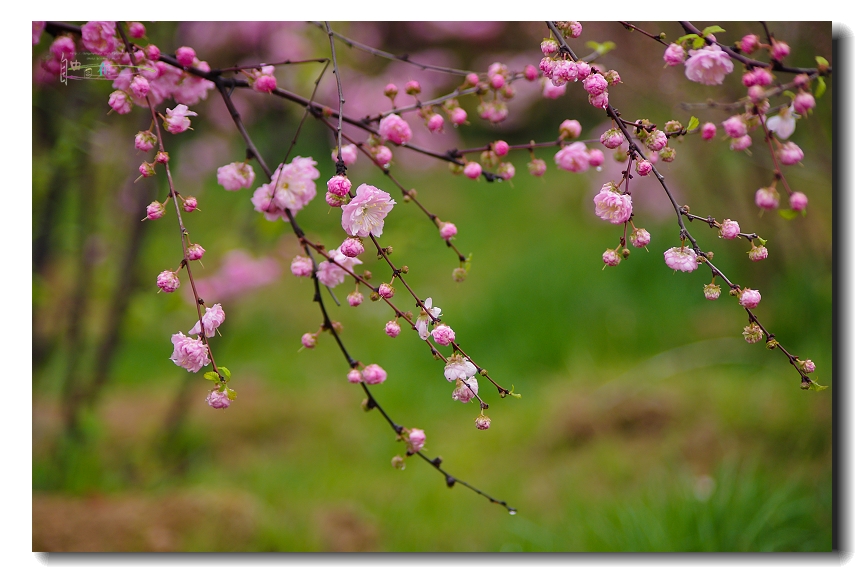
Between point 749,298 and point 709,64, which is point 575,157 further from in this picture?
point 749,298

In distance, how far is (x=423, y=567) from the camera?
134 centimetres

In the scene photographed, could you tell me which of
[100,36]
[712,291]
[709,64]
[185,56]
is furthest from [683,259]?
[100,36]

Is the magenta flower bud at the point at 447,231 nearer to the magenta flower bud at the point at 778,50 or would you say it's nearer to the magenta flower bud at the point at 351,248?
the magenta flower bud at the point at 351,248

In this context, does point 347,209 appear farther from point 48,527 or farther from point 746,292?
point 48,527

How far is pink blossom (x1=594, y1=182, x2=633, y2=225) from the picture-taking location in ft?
2.39

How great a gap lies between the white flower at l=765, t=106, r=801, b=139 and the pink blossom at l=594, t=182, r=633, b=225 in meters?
0.24

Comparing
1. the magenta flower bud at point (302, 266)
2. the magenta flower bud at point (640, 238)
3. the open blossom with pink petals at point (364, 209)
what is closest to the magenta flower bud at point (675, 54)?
the magenta flower bud at point (640, 238)

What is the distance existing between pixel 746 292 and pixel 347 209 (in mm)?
436

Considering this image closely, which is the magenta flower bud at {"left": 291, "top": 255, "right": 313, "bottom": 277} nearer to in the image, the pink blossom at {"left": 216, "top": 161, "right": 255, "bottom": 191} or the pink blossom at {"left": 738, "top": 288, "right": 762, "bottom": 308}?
the pink blossom at {"left": 216, "top": 161, "right": 255, "bottom": 191}

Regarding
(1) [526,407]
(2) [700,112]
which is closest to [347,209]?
(1) [526,407]

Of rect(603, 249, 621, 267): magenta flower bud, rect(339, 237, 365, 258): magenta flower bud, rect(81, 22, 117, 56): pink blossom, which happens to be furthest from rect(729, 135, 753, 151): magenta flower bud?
rect(81, 22, 117, 56): pink blossom

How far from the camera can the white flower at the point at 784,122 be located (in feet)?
2.64

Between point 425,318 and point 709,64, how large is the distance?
1.51 feet

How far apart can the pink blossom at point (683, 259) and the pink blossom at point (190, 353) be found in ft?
1.70
